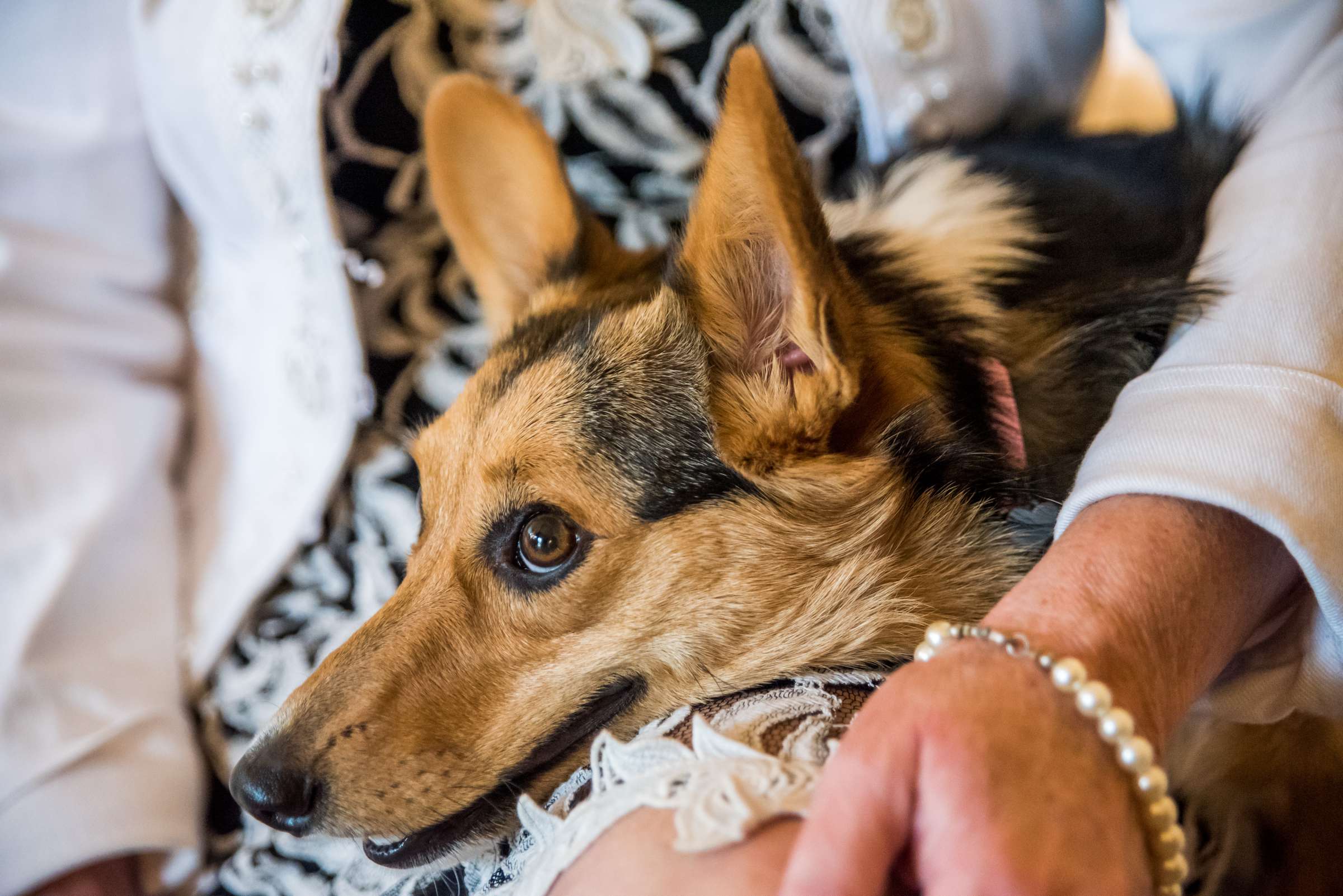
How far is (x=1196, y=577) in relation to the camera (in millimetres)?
734

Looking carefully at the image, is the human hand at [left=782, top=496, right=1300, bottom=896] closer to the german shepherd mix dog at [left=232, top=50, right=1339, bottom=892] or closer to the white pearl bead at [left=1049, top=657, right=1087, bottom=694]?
the white pearl bead at [left=1049, top=657, right=1087, bottom=694]

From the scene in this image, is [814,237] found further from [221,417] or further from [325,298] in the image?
[221,417]

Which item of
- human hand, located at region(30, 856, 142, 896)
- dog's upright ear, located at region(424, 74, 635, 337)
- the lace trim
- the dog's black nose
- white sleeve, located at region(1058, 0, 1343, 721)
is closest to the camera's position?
the lace trim

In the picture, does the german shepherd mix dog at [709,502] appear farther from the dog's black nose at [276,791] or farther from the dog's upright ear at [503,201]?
the dog's upright ear at [503,201]

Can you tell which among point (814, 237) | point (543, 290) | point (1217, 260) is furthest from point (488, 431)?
point (1217, 260)

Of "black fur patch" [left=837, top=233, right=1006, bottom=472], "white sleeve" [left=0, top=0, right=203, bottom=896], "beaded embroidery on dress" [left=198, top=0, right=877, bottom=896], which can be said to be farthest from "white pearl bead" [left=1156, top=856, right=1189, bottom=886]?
"white sleeve" [left=0, top=0, right=203, bottom=896]

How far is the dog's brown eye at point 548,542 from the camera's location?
969 mm

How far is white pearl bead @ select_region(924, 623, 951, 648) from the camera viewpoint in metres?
0.67

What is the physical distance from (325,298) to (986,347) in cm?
89

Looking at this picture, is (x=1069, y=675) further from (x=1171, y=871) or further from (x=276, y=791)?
(x=276, y=791)

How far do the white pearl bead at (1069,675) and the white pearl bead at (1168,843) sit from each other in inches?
4.6

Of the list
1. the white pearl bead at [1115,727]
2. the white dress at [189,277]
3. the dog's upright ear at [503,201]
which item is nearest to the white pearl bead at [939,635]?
the white pearl bead at [1115,727]

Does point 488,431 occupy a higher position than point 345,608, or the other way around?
point 488,431

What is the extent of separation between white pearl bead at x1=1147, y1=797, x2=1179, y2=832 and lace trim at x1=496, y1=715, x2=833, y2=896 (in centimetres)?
23
